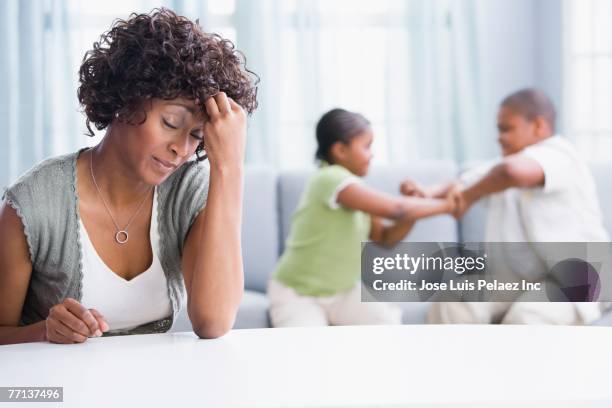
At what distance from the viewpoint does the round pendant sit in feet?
3.66

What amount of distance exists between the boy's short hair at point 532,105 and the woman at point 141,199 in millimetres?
1342

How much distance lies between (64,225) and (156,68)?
0.87 ft

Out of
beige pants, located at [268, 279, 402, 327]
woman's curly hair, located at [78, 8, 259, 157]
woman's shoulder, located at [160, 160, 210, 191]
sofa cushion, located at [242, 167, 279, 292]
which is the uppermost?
woman's curly hair, located at [78, 8, 259, 157]

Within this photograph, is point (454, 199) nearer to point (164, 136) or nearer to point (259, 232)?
point (259, 232)

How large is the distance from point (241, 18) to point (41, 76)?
84 centimetres

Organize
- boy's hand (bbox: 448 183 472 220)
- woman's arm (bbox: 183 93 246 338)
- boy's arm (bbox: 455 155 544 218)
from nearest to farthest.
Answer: woman's arm (bbox: 183 93 246 338)
boy's arm (bbox: 455 155 544 218)
boy's hand (bbox: 448 183 472 220)

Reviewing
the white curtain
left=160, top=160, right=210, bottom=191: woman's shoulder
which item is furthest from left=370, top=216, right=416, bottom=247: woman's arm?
left=160, top=160, right=210, bottom=191: woman's shoulder

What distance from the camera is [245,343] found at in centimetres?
87

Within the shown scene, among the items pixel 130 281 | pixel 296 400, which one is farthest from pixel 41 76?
pixel 296 400

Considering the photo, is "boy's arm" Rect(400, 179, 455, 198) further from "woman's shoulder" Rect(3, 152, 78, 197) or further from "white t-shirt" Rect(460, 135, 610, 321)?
"woman's shoulder" Rect(3, 152, 78, 197)

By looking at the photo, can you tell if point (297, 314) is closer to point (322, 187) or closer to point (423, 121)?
point (322, 187)

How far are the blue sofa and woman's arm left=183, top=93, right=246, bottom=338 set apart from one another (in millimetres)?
1443

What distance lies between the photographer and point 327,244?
2.05 m

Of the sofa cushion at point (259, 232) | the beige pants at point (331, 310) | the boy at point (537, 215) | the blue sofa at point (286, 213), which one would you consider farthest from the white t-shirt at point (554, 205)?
the sofa cushion at point (259, 232)
